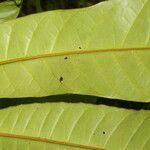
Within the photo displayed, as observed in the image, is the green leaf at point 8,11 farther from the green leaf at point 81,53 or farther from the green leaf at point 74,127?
the green leaf at point 74,127

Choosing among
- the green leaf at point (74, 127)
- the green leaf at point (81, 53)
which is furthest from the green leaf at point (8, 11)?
the green leaf at point (74, 127)

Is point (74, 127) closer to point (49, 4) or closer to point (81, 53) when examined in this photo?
point (81, 53)

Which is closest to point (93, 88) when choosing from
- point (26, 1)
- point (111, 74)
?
point (111, 74)

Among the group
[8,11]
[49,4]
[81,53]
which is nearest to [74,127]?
[81,53]

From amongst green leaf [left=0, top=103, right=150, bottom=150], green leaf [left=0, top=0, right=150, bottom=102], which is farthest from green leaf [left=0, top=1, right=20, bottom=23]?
green leaf [left=0, top=103, right=150, bottom=150]

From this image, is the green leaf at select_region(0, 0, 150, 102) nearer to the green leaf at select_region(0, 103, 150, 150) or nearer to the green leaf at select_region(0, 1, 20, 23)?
the green leaf at select_region(0, 103, 150, 150)

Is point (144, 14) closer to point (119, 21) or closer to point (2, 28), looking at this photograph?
point (119, 21)
